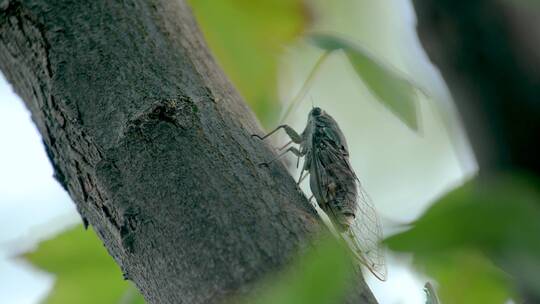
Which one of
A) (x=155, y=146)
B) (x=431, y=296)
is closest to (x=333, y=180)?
(x=155, y=146)

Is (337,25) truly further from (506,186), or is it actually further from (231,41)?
(506,186)

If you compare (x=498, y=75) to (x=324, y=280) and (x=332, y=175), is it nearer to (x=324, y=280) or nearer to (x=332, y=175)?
(x=324, y=280)

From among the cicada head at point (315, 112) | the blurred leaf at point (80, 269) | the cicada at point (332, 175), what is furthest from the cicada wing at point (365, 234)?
the blurred leaf at point (80, 269)

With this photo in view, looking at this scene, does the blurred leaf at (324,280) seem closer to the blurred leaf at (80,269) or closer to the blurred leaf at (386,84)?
the blurred leaf at (386,84)

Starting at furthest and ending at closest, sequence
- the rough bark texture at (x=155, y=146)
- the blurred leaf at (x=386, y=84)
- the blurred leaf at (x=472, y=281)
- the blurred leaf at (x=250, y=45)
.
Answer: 1. the blurred leaf at (x=250, y=45)
2. the blurred leaf at (x=386, y=84)
3. the rough bark texture at (x=155, y=146)
4. the blurred leaf at (x=472, y=281)

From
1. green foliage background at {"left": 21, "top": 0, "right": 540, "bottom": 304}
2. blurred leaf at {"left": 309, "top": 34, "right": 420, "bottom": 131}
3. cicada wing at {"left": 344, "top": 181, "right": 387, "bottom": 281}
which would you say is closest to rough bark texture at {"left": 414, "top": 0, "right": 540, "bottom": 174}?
green foliage background at {"left": 21, "top": 0, "right": 540, "bottom": 304}

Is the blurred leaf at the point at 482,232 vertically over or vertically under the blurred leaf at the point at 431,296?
over
